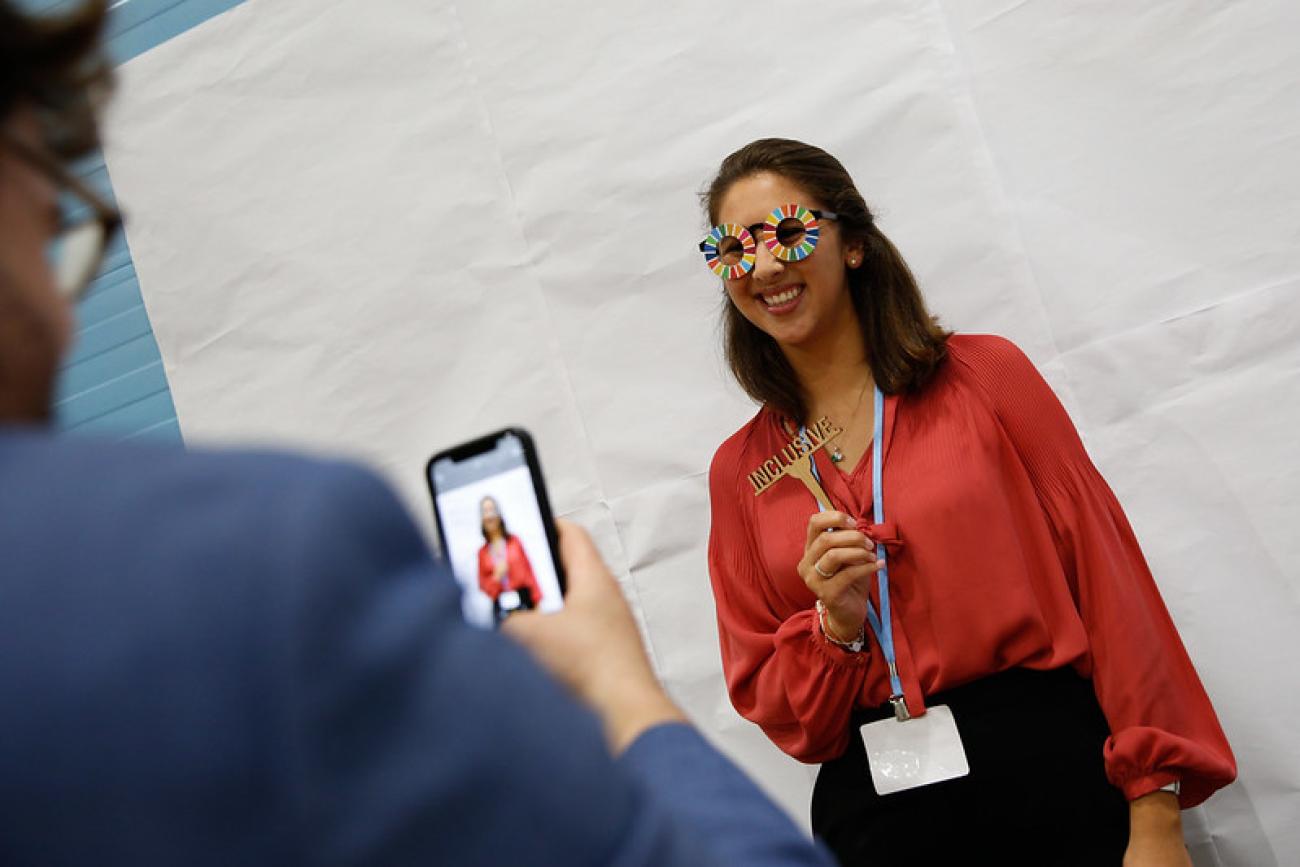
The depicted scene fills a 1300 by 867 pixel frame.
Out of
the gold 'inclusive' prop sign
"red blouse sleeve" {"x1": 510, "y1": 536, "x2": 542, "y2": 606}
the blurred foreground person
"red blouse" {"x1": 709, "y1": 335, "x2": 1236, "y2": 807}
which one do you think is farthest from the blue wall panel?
the blurred foreground person

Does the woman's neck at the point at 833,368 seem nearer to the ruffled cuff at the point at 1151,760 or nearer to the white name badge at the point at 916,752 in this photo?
the white name badge at the point at 916,752

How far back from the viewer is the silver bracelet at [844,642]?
1.82m

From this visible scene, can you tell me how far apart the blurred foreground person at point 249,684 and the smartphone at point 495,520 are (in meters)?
0.36

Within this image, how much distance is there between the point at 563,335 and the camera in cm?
267

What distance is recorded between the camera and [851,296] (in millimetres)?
2084

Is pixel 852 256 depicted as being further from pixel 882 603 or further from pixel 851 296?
pixel 882 603

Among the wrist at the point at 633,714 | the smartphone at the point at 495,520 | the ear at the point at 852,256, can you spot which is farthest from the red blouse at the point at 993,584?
the wrist at the point at 633,714

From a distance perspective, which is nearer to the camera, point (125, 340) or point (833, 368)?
point (833, 368)

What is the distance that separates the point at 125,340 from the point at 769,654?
77.2 inches

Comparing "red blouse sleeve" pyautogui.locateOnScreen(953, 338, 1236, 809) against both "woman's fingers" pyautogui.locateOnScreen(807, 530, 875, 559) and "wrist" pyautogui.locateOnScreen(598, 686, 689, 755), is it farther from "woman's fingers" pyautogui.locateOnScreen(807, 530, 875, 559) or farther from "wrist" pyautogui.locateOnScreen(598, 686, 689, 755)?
"wrist" pyautogui.locateOnScreen(598, 686, 689, 755)

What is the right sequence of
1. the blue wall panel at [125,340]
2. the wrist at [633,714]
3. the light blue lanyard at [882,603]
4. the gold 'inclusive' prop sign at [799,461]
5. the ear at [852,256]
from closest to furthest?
1. the wrist at [633,714]
2. the light blue lanyard at [882,603]
3. the gold 'inclusive' prop sign at [799,461]
4. the ear at [852,256]
5. the blue wall panel at [125,340]

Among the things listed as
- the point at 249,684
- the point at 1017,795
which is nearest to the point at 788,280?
the point at 1017,795

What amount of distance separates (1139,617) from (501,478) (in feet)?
3.70

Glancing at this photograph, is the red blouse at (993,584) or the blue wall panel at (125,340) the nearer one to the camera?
the red blouse at (993,584)
